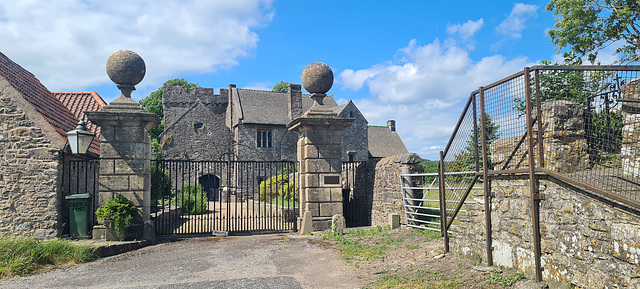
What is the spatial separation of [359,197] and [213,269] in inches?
235

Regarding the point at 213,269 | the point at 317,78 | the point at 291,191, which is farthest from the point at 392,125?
the point at 213,269

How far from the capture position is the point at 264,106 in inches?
1505

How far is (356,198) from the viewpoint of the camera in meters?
12.2

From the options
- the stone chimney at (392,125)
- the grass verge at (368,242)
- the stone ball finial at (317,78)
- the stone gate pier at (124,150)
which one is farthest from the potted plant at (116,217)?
the stone chimney at (392,125)

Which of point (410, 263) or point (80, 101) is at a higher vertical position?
point (80, 101)

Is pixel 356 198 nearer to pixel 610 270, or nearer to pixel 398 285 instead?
pixel 398 285

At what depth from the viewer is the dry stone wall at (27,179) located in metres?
9.24

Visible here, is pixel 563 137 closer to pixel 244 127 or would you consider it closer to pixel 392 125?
pixel 244 127

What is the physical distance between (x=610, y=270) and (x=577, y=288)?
1.49 feet

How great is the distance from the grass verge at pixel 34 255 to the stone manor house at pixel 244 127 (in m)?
→ 22.3

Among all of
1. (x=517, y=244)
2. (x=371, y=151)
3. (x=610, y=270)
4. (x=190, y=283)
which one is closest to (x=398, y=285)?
(x=517, y=244)

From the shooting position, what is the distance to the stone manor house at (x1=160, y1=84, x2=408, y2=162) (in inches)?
1307

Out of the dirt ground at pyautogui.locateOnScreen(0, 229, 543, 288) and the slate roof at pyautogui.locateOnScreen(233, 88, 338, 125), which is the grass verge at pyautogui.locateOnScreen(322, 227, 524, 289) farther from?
the slate roof at pyautogui.locateOnScreen(233, 88, 338, 125)

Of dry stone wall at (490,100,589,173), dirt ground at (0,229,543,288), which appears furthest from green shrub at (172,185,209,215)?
dry stone wall at (490,100,589,173)
